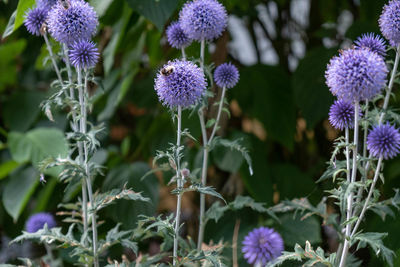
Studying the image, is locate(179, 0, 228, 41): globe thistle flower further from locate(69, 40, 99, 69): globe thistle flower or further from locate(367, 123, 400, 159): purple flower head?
locate(367, 123, 400, 159): purple flower head

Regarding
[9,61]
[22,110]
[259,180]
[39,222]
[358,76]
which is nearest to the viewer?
[358,76]

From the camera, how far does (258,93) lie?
243 cm

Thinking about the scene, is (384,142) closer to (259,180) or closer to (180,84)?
(180,84)

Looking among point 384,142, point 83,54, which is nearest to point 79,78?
point 83,54

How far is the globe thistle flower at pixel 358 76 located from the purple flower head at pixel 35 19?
3.11ft

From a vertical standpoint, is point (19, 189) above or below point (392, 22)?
below

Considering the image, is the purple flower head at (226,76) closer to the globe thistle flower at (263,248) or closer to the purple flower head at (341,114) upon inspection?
the purple flower head at (341,114)

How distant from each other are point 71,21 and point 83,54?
0.10m

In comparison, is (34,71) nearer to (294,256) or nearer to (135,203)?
(135,203)

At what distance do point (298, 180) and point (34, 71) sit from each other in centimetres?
191

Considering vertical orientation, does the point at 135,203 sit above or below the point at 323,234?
above

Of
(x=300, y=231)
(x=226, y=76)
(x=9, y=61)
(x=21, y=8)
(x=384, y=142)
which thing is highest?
(x=9, y=61)

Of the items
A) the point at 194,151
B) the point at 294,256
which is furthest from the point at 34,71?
the point at 294,256

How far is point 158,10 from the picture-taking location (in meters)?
1.60
